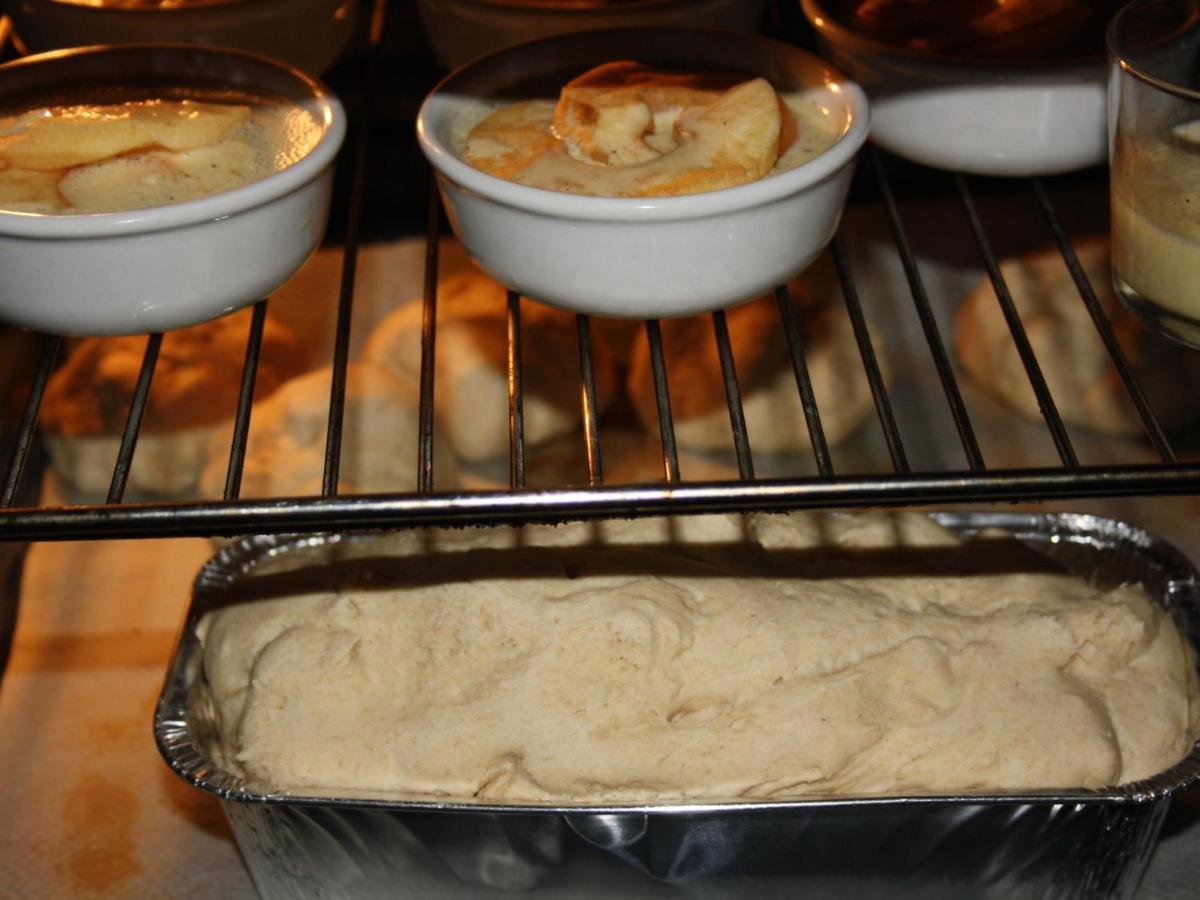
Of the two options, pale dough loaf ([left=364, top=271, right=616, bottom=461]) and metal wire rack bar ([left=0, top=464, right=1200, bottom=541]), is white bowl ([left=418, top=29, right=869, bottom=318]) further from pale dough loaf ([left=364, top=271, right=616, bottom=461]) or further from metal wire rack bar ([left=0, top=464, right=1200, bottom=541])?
pale dough loaf ([left=364, top=271, right=616, bottom=461])

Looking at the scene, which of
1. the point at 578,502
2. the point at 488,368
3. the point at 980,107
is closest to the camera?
the point at 578,502

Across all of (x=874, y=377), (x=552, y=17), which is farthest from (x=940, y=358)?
(x=552, y=17)

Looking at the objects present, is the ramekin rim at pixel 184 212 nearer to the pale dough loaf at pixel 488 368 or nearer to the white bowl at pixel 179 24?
the white bowl at pixel 179 24

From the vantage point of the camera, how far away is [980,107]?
3.24ft

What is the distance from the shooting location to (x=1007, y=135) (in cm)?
100

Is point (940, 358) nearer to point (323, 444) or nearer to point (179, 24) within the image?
point (179, 24)

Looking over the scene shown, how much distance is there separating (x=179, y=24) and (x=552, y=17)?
1.03ft

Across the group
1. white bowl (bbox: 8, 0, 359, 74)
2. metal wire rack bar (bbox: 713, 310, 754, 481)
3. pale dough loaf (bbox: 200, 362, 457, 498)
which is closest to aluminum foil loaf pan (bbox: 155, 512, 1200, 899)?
metal wire rack bar (bbox: 713, 310, 754, 481)

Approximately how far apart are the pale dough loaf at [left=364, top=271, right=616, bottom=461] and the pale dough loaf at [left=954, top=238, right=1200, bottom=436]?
505mm

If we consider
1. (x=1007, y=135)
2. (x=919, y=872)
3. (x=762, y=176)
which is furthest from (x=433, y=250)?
(x=919, y=872)

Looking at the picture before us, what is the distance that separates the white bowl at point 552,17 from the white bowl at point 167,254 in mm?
226

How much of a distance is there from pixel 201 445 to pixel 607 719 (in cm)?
80

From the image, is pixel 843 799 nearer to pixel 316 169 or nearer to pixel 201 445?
pixel 316 169

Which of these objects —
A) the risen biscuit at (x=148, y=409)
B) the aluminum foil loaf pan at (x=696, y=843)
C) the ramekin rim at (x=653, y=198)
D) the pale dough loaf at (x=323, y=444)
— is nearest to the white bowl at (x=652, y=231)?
the ramekin rim at (x=653, y=198)
